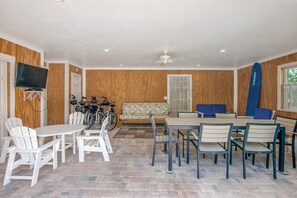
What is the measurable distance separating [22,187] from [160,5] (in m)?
3.03

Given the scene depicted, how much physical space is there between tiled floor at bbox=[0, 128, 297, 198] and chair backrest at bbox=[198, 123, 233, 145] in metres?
0.60

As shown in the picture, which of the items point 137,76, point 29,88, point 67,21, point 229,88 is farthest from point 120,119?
point 229,88

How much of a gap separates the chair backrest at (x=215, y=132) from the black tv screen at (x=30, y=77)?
3794 millimetres

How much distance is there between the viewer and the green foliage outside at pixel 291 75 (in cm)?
471

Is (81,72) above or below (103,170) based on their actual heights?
above

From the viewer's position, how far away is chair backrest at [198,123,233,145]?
2.55m

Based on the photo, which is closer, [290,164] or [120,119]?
[290,164]

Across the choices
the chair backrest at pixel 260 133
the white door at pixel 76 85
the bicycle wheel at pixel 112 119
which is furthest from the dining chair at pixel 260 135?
the white door at pixel 76 85

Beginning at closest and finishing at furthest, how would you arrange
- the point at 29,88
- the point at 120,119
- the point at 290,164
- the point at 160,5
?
the point at 160,5, the point at 290,164, the point at 29,88, the point at 120,119

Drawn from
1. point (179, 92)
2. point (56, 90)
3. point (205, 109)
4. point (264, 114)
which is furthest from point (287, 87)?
point (56, 90)

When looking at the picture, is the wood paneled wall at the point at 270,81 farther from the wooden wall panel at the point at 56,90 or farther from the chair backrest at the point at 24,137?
the wooden wall panel at the point at 56,90

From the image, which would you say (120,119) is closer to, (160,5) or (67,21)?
(67,21)

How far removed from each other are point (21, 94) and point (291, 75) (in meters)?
6.89

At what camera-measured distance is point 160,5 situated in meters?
2.29
